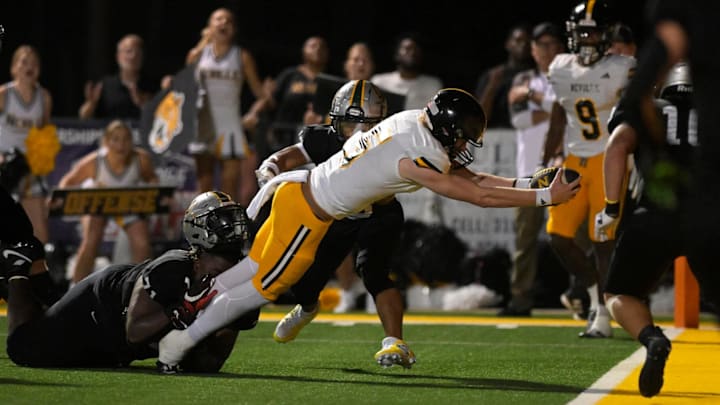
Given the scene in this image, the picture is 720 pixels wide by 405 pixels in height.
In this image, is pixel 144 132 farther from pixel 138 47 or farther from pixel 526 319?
pixel 526 319

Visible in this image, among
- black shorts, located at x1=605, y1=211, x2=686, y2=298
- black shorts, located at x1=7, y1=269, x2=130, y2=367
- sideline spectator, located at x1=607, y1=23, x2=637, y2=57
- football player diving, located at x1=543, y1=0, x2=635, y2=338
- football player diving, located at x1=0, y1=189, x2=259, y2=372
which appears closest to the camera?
black shorts, located at x1=605, y1=211, x2=686, y2=298

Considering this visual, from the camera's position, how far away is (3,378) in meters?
6.57

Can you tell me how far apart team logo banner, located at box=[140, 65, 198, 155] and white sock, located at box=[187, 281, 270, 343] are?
5668 millimetres

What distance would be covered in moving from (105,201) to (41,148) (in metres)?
0.79

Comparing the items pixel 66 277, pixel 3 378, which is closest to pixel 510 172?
pixel 66 277

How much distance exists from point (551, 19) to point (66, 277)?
845cm

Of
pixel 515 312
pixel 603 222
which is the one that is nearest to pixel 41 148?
pixel 515 312

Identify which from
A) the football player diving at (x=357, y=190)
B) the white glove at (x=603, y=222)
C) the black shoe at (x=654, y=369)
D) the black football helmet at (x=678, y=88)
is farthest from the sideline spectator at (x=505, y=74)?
the black shoe at (x=654, y=369)

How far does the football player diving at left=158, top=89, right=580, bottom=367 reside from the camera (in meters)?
6.45

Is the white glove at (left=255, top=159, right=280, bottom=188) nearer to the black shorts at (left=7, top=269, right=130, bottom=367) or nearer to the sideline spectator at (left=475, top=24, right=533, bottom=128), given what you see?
the black shorts at (left=7, top=269, right=130, bottom=367)

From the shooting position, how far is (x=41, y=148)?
40.3 ft

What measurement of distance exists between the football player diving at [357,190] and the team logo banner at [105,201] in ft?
17.1

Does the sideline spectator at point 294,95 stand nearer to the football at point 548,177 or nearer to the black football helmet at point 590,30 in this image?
the black football helmet at point 590,30

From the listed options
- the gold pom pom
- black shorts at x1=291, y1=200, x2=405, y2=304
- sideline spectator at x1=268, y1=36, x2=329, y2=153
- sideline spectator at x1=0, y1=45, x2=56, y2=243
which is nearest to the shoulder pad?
black shorts at x1=291, y1=200, x2=405, y2=304
